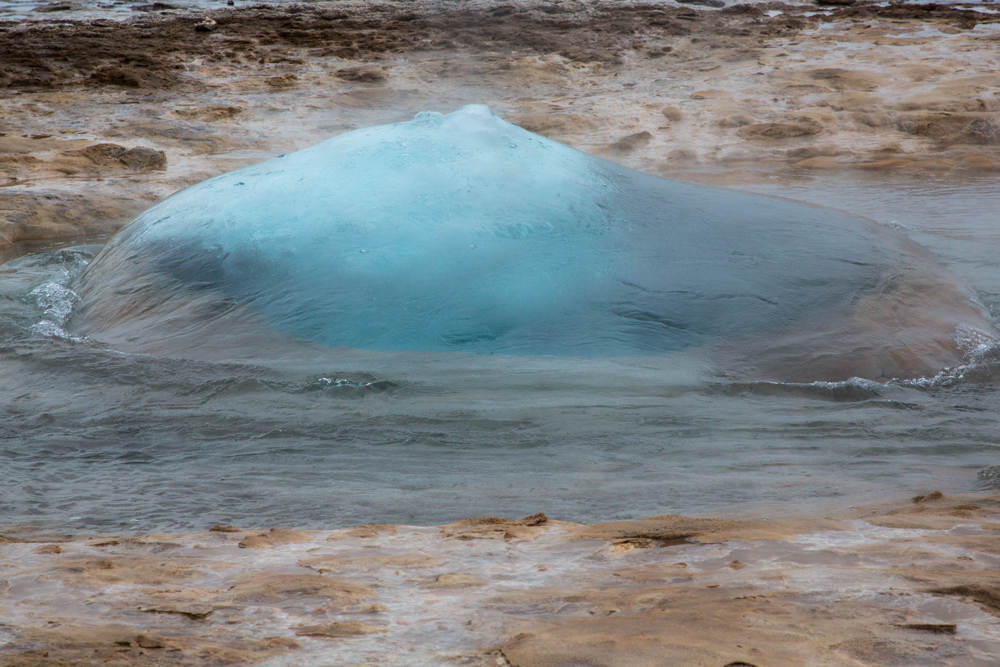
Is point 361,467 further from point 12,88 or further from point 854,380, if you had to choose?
point 12,88

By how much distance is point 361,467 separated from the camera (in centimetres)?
246

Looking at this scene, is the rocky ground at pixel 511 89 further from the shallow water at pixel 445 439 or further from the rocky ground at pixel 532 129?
the shallow water at pixel 445 439

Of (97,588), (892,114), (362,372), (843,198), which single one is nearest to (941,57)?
A: (892,114)

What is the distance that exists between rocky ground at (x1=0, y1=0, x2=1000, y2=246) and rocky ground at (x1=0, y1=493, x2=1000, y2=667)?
4.43 meters

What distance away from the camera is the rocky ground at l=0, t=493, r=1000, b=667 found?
121 cm

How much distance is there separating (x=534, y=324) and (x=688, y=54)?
26.2 feet

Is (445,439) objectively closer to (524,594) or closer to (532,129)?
(524,594)

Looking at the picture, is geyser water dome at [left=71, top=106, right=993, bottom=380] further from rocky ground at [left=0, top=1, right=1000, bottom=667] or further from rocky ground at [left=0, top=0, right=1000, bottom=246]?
rocky ground at [left=0, top=0, right=1000, bottom=246]

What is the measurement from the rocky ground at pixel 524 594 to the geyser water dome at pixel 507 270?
126 centimetres

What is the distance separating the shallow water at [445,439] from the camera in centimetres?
220

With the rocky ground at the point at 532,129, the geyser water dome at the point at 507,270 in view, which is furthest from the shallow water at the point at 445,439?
the rocky ground at the point at 532,129

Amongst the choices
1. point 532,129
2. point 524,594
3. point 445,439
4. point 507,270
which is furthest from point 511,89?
point 524,594

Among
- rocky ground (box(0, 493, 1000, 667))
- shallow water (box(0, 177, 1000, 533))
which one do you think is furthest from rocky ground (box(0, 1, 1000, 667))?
shallow water (box(0, 177, 1000, 533))

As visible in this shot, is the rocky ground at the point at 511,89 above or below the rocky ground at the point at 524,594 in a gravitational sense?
above
